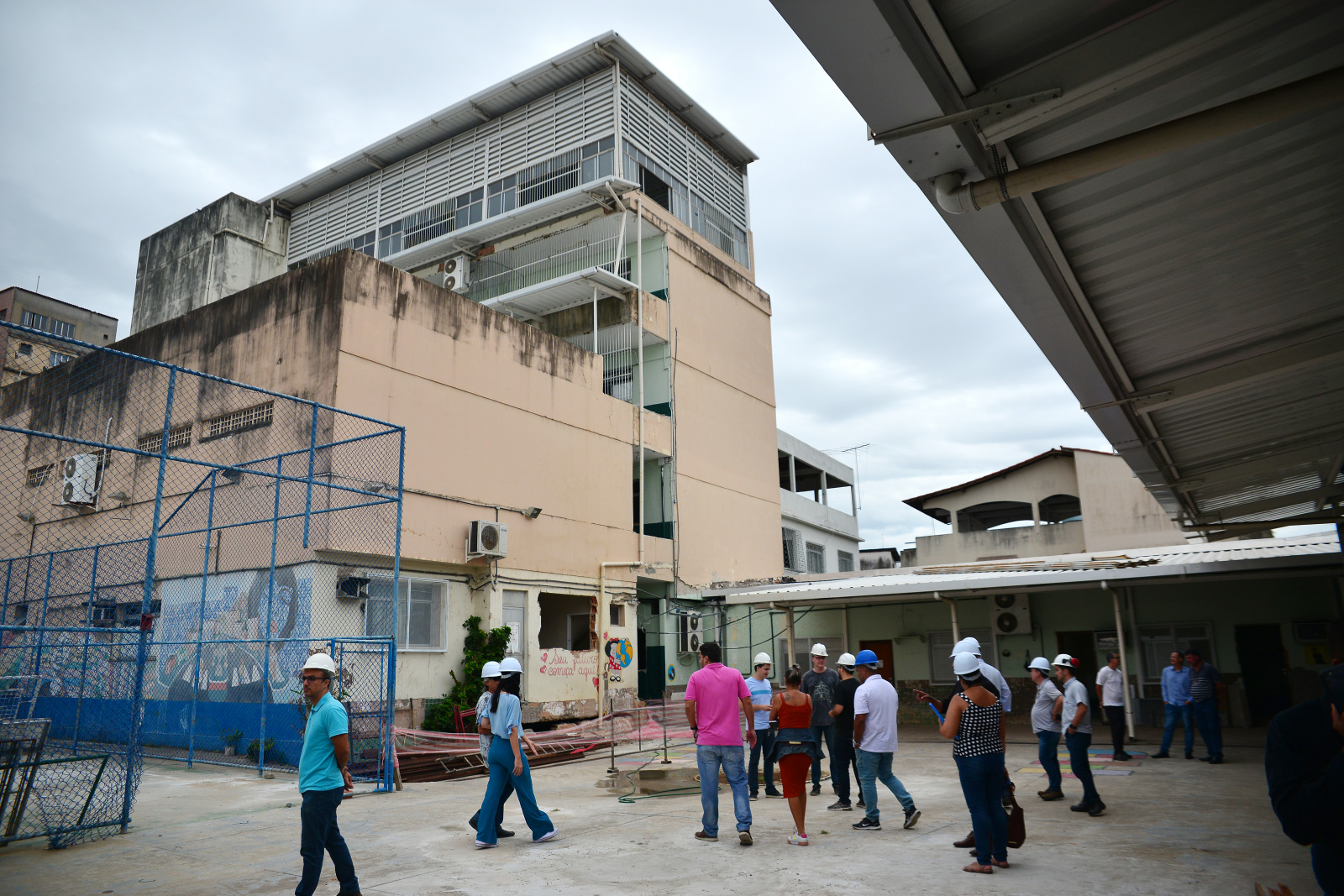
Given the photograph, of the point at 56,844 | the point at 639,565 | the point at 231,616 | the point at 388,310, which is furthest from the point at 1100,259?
the point at 639,565

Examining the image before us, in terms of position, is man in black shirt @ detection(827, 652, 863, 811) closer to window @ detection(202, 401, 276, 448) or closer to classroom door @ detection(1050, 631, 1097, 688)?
classroom door @ detection(1050, 631, 1097, 688)

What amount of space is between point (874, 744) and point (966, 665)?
1981mm

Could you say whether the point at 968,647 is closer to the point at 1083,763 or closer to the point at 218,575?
the point at 1083,763

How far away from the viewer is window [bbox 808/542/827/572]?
112 feet

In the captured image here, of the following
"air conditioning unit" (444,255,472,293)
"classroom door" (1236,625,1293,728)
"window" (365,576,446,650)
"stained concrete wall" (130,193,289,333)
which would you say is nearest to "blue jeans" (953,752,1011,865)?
"window" (365,576,446,650)

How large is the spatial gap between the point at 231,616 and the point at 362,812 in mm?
7552

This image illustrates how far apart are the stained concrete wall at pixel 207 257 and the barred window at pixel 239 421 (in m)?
12.6

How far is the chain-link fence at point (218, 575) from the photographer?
13.9 m

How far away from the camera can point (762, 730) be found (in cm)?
1038

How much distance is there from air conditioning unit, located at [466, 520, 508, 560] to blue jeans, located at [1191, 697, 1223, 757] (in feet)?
40.2

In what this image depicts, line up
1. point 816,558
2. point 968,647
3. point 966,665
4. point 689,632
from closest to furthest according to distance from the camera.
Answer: point 966,665 → point 968,647 → point 689,632 → point 816,558

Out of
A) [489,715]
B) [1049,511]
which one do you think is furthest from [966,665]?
[1049,511]

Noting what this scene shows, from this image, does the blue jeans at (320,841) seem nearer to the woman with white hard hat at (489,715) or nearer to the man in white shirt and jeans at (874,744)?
the woman with white hard hat at (489,715)

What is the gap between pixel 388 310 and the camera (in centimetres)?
1708
